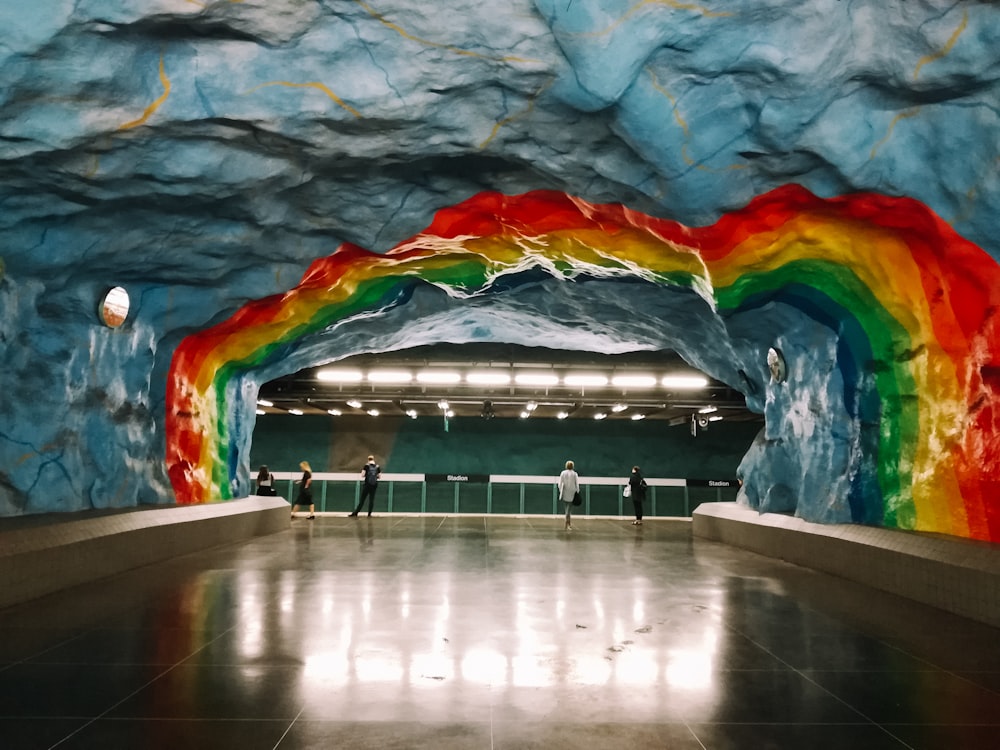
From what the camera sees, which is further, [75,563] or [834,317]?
[834,317]

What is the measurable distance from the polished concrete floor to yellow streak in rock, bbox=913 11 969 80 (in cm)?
424

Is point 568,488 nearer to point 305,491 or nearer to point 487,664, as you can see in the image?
point 305,491

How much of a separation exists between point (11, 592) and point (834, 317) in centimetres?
931

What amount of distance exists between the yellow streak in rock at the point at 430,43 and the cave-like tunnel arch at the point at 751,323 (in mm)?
2974

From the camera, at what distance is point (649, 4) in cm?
524

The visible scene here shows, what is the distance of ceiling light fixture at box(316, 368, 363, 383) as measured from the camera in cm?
1944

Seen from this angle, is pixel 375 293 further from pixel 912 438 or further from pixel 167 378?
pixel 912 438

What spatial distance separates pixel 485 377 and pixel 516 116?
13.2 m

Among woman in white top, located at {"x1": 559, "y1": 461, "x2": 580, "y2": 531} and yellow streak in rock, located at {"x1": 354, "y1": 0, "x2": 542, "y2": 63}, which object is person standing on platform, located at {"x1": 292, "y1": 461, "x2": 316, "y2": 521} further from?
yellow streak in rock, located at {"x1": 354, "y1": 0, "x2": 542, "y2": 63}

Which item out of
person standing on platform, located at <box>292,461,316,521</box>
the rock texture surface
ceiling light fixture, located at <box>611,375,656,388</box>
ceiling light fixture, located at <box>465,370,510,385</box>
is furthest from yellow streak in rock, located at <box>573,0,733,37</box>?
ceiling light fixture, located at <box>611,375,656,388</box>

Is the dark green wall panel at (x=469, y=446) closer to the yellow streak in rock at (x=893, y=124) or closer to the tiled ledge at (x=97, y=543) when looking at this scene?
the tiled ledge at (x=97, y=543)

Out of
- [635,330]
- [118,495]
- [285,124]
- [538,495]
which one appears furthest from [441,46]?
[538,495]

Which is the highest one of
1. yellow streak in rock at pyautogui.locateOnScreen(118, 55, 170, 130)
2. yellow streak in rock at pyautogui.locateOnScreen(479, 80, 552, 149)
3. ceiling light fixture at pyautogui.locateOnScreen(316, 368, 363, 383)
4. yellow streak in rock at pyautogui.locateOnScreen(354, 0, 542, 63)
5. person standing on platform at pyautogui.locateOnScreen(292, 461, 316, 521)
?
yellow streak in rock at pyautogui.locateOnScreen(354, 0, 542, 63)

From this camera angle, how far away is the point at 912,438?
8297 millimetres
